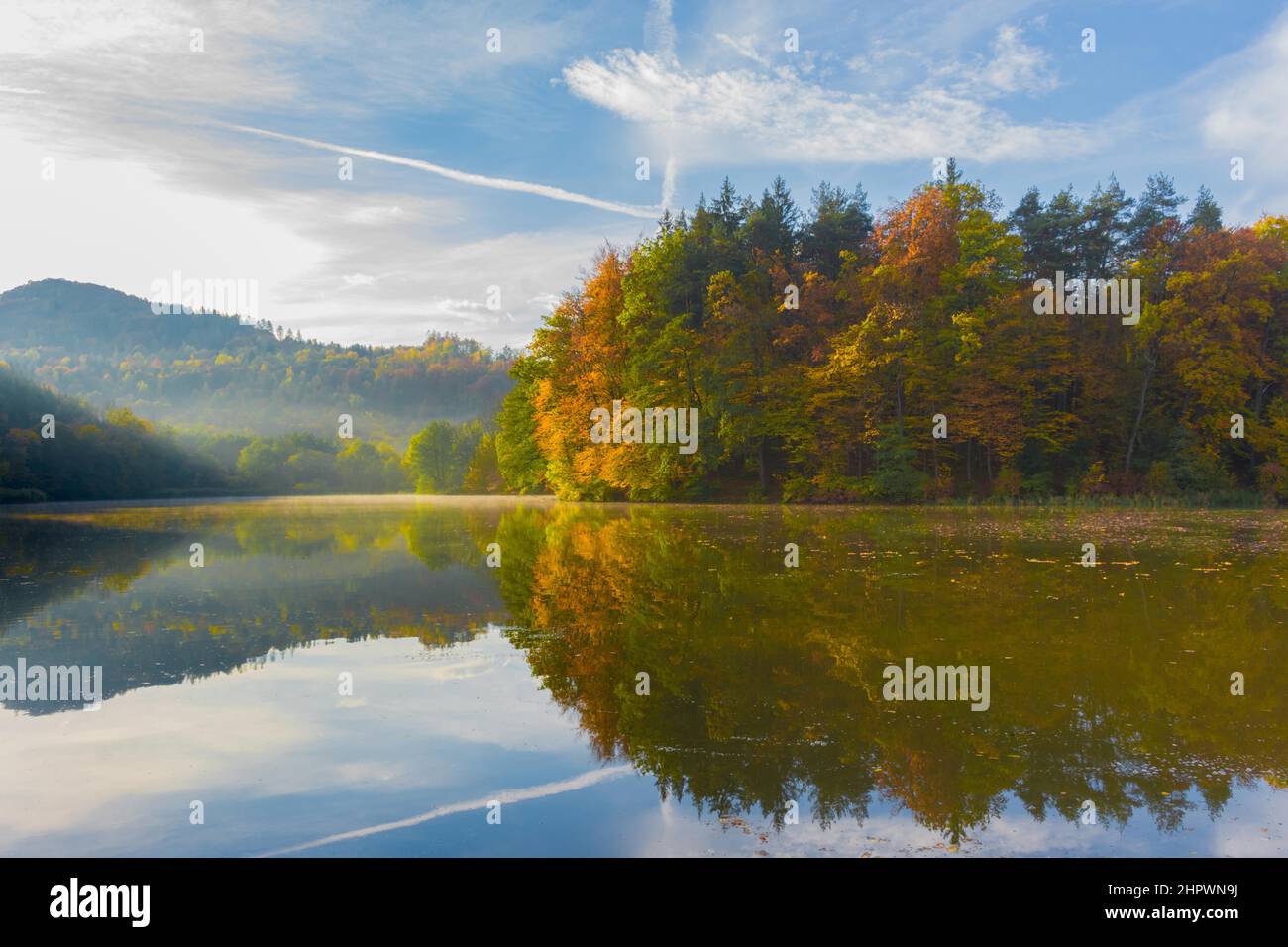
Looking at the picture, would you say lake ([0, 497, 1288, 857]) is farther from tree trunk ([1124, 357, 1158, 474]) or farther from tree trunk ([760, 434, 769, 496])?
tree trunk ([760, 434, 769, 496])

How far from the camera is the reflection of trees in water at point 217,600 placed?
9453 millimetres

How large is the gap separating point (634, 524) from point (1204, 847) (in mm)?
25763

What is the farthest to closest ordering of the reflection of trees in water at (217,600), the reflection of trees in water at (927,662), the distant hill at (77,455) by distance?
1. the distant hill at (77,455)
2. the reflection of trees in water at (217,600)
3. the reflection of trees in water at (927,662)

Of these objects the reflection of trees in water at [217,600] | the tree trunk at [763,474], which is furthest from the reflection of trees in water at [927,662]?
the tree trunk at [763,474]

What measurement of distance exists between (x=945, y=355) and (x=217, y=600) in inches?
1417

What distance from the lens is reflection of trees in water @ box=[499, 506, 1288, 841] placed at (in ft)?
17.0

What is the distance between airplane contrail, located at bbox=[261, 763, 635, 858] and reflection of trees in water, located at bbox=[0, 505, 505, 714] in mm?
4443

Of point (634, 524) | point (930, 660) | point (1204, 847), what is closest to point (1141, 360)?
point (634, 524)

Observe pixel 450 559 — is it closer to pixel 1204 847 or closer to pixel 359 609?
pixel 359 609

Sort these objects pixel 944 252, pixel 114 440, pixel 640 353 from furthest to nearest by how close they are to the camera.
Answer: pixel 114 440
pixel 640 353
pixel 944 252

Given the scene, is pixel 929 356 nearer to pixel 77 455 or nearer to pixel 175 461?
pixel 77 455

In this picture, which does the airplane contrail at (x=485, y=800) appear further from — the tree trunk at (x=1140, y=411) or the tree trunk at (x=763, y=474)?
the tree trunk at (x=1140, y=411)

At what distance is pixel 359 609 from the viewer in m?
12.6

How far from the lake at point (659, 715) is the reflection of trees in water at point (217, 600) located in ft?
0.31
